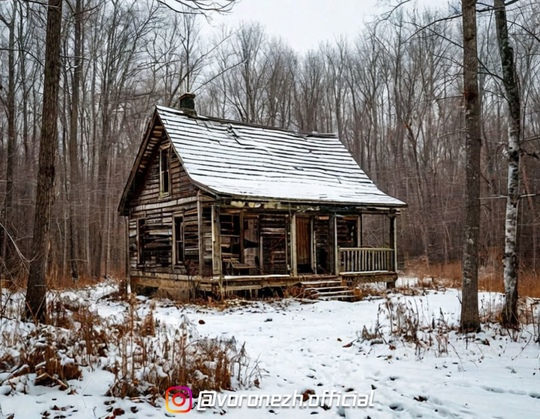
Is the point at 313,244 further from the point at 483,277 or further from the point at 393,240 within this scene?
the point at 483,277

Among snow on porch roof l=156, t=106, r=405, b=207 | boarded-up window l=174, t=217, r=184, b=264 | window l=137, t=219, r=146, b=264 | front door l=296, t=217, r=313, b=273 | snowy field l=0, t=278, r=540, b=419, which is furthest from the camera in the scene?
window l=137, t=219, r=146, b=264

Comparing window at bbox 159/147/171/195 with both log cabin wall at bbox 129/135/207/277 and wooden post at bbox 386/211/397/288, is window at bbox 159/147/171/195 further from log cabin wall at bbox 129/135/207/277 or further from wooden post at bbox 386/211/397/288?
wooden post at bbox 386/211/397/288

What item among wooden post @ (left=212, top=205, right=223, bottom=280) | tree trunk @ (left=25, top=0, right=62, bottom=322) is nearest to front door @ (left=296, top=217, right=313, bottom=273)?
wooden post @ (left=212, top=205, right=223, bottom=280)

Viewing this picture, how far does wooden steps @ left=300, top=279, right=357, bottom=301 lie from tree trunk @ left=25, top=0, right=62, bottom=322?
8.78m

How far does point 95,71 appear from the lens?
2692 cm

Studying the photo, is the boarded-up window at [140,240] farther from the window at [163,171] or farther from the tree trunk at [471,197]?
the tree trunk at [471,197]

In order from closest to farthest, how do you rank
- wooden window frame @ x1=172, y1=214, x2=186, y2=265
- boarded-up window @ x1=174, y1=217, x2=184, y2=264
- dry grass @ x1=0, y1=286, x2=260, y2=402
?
1. dry grass @ x1=0, y1=286, x2=260, y2=402
2. wooden window frame @ x1=172, y1=214, x2=186, y2=265
3. boarded-up window @ x1=174, y1=217, x2=184, y2=264

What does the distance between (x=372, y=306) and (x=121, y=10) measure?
22.5 meters

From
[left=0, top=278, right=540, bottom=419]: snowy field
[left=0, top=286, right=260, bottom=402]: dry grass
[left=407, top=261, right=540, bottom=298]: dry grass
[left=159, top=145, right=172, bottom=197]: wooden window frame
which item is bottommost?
[left=407, top=261, right=540, bottom=298]: dry grass

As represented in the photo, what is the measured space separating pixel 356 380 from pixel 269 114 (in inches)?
1152

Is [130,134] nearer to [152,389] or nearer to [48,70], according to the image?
[48,70]

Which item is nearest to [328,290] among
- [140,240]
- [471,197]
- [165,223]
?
[165,223]

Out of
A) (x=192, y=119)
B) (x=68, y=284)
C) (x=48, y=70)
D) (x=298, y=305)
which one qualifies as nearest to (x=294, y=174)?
(x=192, y=119)

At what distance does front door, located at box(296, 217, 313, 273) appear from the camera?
56.8ft
